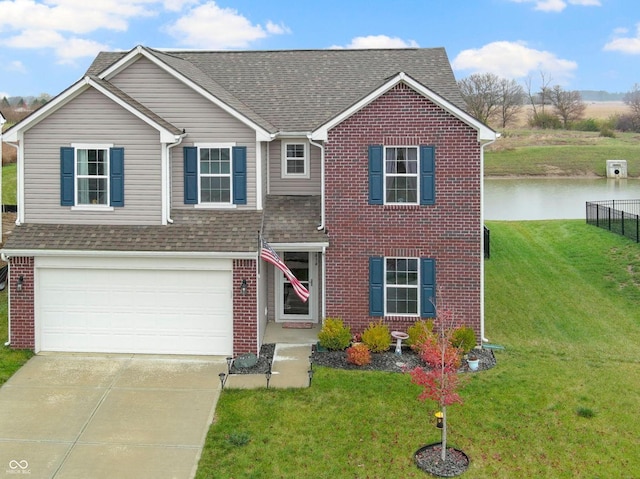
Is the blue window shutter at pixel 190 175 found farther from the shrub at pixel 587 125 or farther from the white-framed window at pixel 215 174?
the shrub at pixel 587 125

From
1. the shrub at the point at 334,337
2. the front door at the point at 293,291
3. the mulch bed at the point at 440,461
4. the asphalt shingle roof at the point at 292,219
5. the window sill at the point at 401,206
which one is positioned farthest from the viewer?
the front door at the point at 293,291

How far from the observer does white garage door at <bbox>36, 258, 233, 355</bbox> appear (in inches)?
568

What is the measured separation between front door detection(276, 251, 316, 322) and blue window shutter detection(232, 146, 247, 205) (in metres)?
2.17

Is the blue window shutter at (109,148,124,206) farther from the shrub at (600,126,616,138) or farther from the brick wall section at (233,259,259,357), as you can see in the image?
the shrub at (600,126,616,138)

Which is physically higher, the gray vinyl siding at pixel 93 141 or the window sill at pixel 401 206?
the gray vinyl siding at pixel 93 141

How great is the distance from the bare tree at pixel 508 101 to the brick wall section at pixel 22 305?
81663 millimetres

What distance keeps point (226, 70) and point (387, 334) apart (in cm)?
1015

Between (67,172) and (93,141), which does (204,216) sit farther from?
(67,172)

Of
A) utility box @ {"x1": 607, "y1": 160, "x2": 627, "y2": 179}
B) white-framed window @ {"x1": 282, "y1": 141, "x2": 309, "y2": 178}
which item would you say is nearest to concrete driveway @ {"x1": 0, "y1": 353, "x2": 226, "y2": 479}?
white-framed window @ {"x1": 282, "y1": 141, "x2": 309, "y2": 178}

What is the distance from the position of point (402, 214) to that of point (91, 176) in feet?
24.9

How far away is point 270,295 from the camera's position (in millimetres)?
16906

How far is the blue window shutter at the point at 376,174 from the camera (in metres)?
14.9

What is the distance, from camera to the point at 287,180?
55.1 ft

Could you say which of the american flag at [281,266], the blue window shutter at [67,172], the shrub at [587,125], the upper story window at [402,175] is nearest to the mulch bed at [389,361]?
the american flag at [281,266]
